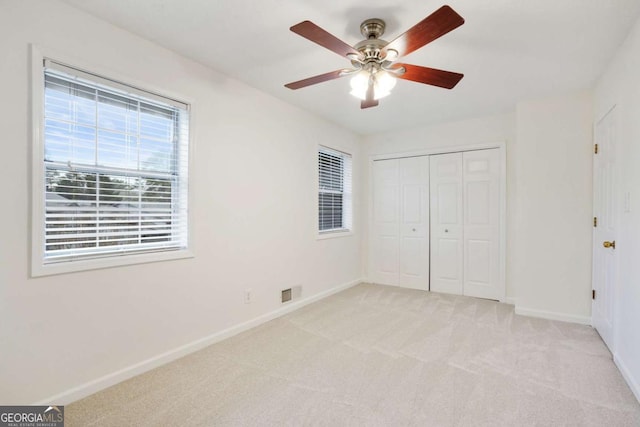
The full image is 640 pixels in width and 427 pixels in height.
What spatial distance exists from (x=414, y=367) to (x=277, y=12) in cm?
263

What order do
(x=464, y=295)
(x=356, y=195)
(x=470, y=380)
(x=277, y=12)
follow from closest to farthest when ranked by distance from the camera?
(x=277, y=12) < (x=470, y=380) < (x=464, y=295) < (x=356, y=195)

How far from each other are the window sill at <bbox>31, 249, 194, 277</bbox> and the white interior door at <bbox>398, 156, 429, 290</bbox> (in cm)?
319

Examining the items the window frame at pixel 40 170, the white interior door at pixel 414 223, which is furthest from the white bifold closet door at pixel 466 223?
the window frame at pixel 40 170

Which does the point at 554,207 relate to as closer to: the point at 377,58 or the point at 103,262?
the point at 377,58

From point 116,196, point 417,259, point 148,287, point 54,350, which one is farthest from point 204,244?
point 417,259

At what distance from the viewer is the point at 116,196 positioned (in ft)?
7.00

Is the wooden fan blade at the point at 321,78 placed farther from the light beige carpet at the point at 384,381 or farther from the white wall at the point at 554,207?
the white wall at the point at 554,207

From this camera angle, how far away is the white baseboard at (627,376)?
1919 mm

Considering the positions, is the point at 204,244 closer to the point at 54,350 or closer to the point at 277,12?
the point at 54,350

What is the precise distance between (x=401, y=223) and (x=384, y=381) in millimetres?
2893

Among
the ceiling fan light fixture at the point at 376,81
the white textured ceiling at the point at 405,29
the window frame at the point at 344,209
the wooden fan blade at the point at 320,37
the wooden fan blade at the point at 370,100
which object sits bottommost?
the window frame at the point at 344,209

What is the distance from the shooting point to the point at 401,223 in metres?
4.70

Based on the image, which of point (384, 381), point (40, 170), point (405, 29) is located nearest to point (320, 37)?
point (405, 29)

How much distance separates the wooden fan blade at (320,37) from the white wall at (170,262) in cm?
136
